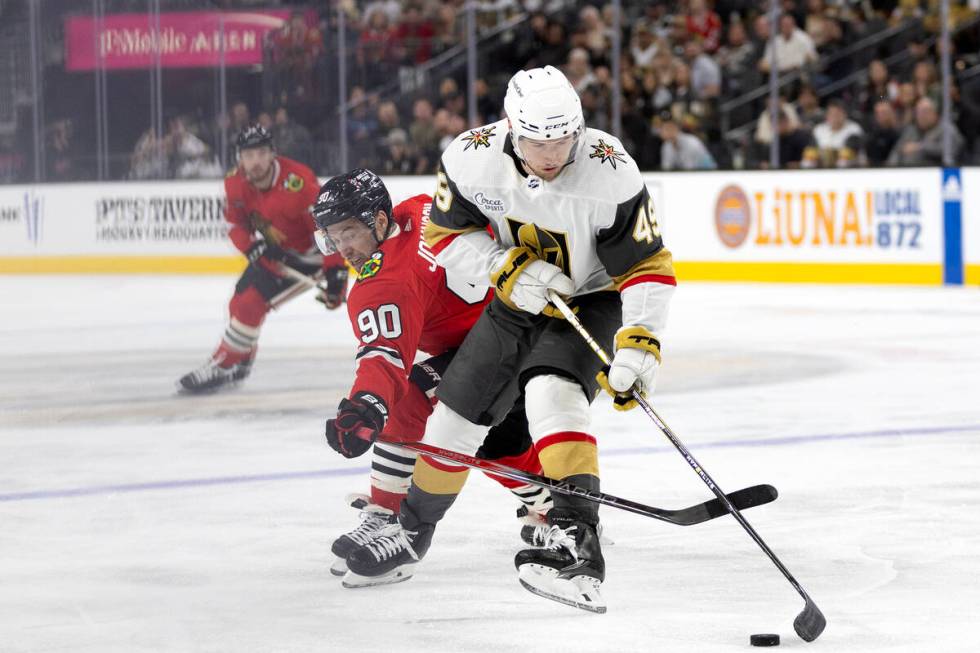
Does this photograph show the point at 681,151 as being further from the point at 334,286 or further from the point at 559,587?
the point at 559,587

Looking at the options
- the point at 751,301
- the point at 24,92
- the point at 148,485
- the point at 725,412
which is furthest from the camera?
the point at 24,92

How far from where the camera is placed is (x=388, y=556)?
3.46 metres

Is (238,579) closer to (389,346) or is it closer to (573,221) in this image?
(389,346)

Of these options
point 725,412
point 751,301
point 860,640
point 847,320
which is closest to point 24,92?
point 751,301

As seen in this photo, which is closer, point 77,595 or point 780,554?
point 77,595

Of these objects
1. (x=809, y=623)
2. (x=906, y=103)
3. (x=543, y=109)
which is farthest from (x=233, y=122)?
(x=809, y=623)

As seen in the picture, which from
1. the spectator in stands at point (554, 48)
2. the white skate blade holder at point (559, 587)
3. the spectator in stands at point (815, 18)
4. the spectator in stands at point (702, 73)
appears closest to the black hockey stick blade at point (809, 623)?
the white skate blade holder at point (559, 587)

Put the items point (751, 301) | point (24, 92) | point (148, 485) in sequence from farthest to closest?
point (24, 92) < point (751, 301) < point (148, 485)

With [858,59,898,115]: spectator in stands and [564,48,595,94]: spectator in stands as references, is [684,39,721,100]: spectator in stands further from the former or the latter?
[858,59,898,115]: spectator in stands

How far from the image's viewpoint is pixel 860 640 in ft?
9.68

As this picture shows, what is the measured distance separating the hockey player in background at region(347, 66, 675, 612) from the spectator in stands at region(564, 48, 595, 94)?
958 cm

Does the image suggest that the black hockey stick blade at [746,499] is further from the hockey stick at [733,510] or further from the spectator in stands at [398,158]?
the spectator in stands at [398,158]

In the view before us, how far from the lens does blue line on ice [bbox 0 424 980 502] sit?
458 cm

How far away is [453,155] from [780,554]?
1178 millimetres
